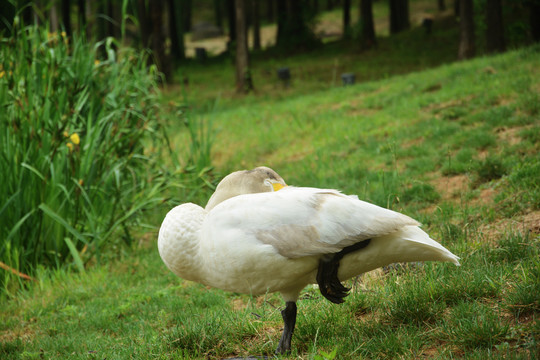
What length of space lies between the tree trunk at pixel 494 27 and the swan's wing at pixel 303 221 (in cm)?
1383

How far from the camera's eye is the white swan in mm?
2836

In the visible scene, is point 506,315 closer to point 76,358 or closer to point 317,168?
point 76,358

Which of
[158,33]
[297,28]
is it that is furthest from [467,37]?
[297,28]

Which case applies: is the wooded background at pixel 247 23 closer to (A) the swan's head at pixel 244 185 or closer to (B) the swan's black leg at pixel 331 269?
(A) the swan's head at pixel 244 185

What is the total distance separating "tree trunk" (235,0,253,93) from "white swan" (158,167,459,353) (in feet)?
49.0

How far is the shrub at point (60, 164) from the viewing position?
5.54 metres

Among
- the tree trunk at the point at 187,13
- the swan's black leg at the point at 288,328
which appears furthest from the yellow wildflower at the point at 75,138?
the tree trunk at the point at 187,13

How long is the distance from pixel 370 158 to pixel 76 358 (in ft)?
18.1

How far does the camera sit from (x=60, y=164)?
18.8ft

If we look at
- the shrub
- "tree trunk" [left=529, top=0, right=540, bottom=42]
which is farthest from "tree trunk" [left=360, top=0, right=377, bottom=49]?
the shrub

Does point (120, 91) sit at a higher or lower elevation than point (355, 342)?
higher

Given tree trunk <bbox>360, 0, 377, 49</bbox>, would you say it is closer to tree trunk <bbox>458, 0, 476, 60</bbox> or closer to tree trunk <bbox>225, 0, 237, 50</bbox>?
tree trunk <bbox>225, 0, 237, 50</bbox>

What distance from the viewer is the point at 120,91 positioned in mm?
7023

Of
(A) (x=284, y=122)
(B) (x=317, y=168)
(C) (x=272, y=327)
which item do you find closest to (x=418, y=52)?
(A) (x=284, y=122)
